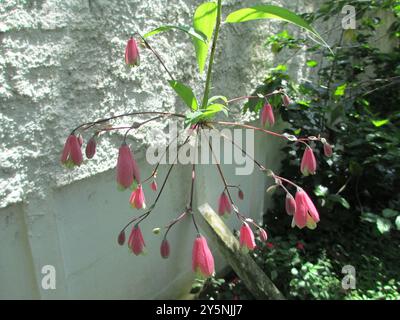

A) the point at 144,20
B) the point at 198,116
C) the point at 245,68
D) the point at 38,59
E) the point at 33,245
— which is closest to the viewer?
the point at 198,116

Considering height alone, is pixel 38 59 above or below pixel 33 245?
above

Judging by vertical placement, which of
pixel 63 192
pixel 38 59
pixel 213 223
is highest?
pixel 38 59

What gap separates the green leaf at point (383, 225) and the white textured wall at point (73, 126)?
33.8 inches

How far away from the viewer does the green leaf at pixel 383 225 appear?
4.67 feet

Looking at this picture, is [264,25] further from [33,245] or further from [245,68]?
[33,245]

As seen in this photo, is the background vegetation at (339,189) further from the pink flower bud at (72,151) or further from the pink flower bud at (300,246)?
the pink flower bud at (72,151)

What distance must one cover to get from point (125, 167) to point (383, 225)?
1.22 metres

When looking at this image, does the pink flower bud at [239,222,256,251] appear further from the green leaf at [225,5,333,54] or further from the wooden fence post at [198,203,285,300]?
the wooden fence post at [198,203,285,300]

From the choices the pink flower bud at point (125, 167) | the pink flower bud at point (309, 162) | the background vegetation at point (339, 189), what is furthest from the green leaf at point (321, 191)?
the pink flower bud at point (125, 167)

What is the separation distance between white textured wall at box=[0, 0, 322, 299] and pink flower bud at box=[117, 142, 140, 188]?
0.43m
